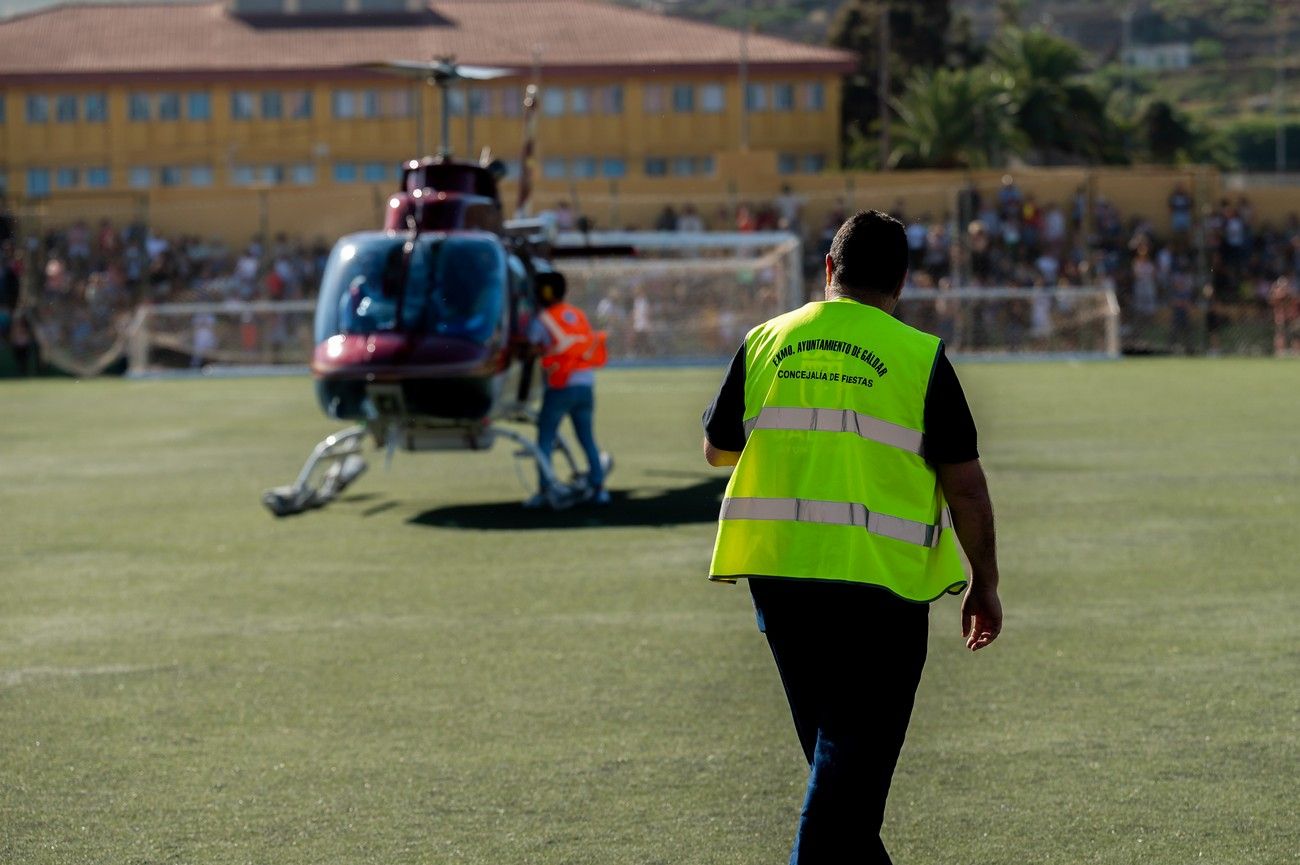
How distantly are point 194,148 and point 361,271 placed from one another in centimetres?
5486

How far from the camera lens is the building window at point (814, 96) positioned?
70688 mm

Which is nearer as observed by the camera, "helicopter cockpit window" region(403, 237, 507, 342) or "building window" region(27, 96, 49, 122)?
"helicopter cockpit window" region(403, 237, 507, 342)

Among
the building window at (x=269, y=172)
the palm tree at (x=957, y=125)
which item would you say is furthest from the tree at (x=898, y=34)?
the building window at (x=269, y=172)

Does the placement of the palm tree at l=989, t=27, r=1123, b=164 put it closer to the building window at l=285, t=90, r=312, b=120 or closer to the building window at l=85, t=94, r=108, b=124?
the building window at l=285, t=90, r=312, b=120

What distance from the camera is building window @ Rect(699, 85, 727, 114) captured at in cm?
6919

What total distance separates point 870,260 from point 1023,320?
1315 inches

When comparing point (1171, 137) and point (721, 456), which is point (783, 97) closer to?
point (1171, 137)

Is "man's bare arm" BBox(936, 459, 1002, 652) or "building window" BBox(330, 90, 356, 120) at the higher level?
"building window" BBox(330, 90, 356, 120)

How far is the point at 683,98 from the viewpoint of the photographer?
6900 cm

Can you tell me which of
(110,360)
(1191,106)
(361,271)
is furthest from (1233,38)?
(361,271)

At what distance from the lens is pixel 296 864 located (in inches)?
226

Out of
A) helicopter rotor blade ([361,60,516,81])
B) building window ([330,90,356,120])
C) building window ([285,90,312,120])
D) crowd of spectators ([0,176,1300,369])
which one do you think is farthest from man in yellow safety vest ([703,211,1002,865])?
building window ([330,90,356,120])

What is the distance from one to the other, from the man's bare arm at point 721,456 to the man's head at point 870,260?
48 centimetres

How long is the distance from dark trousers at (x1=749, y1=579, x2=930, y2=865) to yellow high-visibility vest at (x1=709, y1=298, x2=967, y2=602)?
6 centimetres
